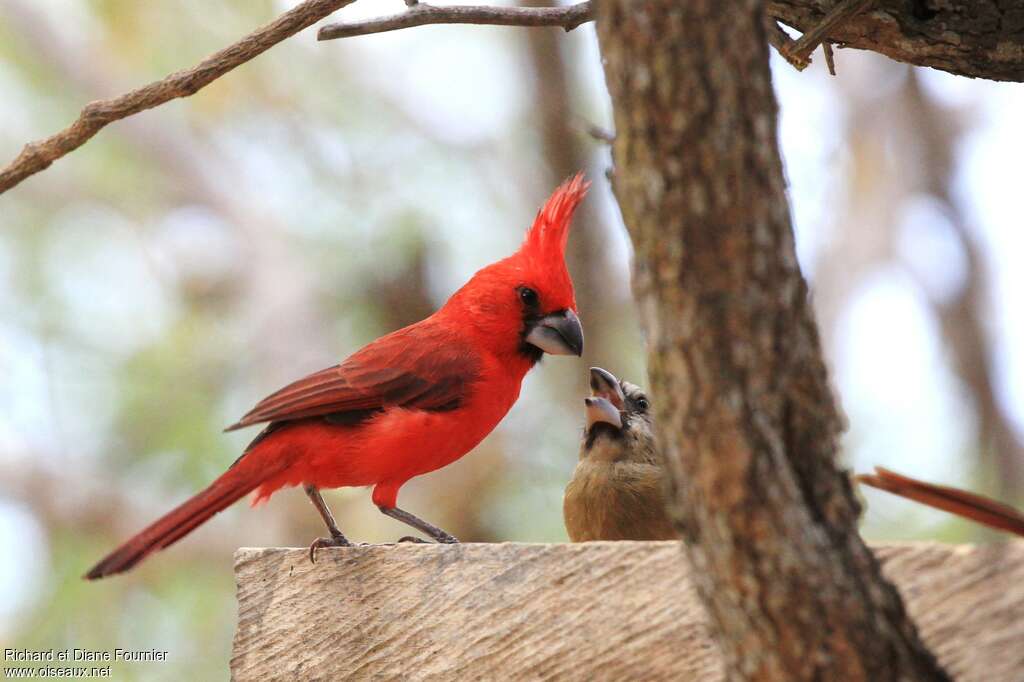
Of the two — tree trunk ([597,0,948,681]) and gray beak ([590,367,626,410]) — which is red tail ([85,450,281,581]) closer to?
gray beak ([590,367,626,410])

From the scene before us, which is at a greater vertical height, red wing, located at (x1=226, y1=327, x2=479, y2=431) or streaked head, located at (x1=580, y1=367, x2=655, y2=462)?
red wing, located at (x1=226, y1=327, x2=479, y2=431)

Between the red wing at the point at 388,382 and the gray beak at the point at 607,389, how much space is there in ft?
1.04

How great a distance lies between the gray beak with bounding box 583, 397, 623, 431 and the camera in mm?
3000

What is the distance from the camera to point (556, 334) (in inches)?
129

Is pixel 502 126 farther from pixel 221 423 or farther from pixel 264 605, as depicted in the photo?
pixel 264 605

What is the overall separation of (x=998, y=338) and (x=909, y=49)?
16.2 feet

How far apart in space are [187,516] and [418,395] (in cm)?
74

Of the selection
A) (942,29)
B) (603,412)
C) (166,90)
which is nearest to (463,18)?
(166,90)

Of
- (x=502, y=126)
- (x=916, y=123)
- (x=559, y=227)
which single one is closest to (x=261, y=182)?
(x=502, y=126)

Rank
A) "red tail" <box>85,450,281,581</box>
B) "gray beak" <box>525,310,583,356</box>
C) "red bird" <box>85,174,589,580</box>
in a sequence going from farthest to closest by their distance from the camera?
"gray beak" <box>525,310,583,356</box> < "red bird" <box>85,174,589,580</box> < "red tail" <box>85,450,281,581</box>

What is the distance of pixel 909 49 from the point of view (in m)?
2.18

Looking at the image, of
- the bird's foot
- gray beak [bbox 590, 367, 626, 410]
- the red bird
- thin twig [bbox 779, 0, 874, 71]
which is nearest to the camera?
thin twig [bbox 779, 0, 874, 71]

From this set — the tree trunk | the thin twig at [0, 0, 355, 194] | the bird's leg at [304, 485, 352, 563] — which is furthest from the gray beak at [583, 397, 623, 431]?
the tree trunk

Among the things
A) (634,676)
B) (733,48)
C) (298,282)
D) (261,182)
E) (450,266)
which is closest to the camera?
(733,48)
